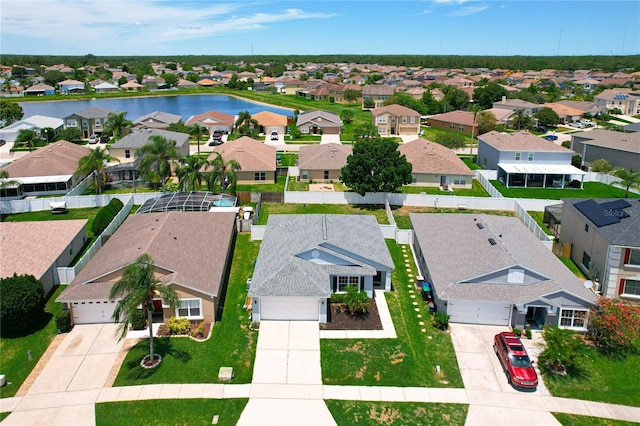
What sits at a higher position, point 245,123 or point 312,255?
point 245,123

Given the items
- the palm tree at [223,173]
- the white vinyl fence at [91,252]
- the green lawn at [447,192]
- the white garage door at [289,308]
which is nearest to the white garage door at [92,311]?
the white vinyl fence at [91,252]

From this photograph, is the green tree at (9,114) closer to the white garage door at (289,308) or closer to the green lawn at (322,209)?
the green lawn at (322,209)

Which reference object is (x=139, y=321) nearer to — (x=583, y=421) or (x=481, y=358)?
(x=481, y=358)

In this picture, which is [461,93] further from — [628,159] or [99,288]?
[99,288]

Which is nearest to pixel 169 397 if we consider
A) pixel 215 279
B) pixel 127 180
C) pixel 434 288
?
pixel 215 279

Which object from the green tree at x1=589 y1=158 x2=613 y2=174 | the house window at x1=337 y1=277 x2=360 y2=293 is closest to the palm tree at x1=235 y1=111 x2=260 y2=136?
the green tree at x1=589 y1=158 x2=613 y2=174

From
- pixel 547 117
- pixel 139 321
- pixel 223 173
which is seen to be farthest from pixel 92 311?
pixel 547 117

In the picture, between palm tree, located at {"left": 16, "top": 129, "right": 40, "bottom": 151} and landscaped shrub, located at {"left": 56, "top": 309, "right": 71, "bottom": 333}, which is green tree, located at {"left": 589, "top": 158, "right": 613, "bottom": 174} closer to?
landscaped shrub, located at {"left": 56, "top": 309, "right": 71, "bottom": 333}
